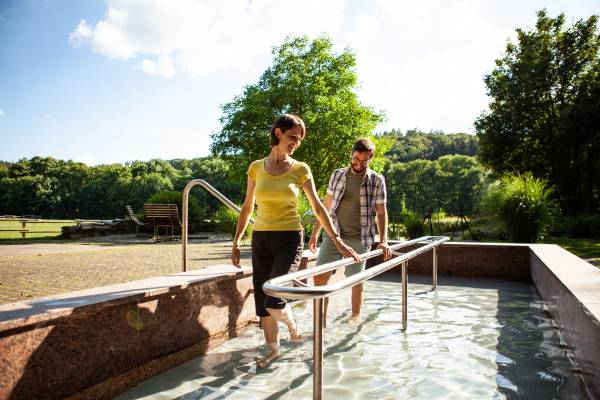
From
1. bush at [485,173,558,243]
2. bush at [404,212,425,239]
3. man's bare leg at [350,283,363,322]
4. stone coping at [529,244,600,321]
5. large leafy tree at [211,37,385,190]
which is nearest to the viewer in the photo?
stone coping at [529,244,600,321]

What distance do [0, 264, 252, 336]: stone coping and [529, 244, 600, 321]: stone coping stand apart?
2625 millimetres

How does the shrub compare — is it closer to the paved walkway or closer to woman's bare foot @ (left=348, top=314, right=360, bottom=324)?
the paved walkway

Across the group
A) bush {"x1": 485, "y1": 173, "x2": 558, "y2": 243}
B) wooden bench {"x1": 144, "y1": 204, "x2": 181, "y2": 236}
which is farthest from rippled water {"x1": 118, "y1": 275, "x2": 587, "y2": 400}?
wooden bench {"x1": 144, "y1": 204, "x2": 181, "y2": 236}

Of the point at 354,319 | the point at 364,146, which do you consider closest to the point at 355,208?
the point at 364,146

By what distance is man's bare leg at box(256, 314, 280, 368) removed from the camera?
322cm

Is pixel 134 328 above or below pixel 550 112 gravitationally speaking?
below

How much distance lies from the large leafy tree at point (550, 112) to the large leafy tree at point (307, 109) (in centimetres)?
752

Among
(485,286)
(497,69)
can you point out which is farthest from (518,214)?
(497,69)

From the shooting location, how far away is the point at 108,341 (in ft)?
8.53

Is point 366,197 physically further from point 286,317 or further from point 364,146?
point 286,317

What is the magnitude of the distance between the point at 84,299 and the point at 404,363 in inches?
91.2

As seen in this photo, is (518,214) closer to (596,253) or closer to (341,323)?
(596,253)

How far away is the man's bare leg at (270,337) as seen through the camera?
3.22 m

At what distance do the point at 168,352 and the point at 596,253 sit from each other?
410 inches
